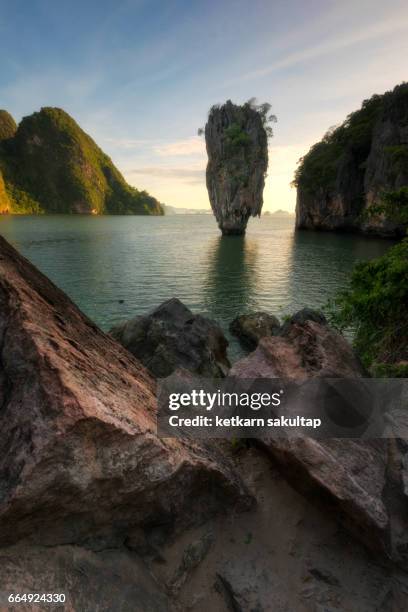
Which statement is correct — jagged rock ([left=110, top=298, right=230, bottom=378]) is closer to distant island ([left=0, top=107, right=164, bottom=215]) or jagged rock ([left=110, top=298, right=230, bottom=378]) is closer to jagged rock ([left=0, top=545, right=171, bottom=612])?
jagged rock ([left=0, top=545, right=171, bottom=612])

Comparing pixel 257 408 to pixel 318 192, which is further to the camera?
pixel 318 192

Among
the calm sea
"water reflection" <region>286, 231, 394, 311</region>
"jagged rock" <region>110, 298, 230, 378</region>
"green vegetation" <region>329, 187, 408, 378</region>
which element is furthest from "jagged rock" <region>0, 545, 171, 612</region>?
"water reflection" <region>286, 231, 394, 311</region>

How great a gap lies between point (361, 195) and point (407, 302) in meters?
63.2

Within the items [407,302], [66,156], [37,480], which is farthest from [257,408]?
[66,156]

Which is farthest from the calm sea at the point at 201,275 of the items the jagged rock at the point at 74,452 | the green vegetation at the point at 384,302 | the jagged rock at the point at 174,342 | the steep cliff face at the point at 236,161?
the steep cliff face at the point at 236,161

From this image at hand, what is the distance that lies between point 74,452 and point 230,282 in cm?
2871

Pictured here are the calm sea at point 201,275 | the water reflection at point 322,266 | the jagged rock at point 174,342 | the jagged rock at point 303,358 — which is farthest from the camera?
the water reflection at point 322,266

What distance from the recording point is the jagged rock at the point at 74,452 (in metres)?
2.78

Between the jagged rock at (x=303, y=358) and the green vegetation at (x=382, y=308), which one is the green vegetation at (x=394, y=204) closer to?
the green vegetation at (x=382, y=308)

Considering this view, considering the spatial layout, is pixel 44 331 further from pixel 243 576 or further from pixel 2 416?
pixel 243 576

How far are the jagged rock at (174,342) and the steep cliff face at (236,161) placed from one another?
53.4 metres

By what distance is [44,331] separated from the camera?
134 inches

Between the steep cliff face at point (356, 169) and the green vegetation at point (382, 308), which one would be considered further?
the steep cliff face at point (356, 169)

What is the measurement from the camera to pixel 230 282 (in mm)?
31141
